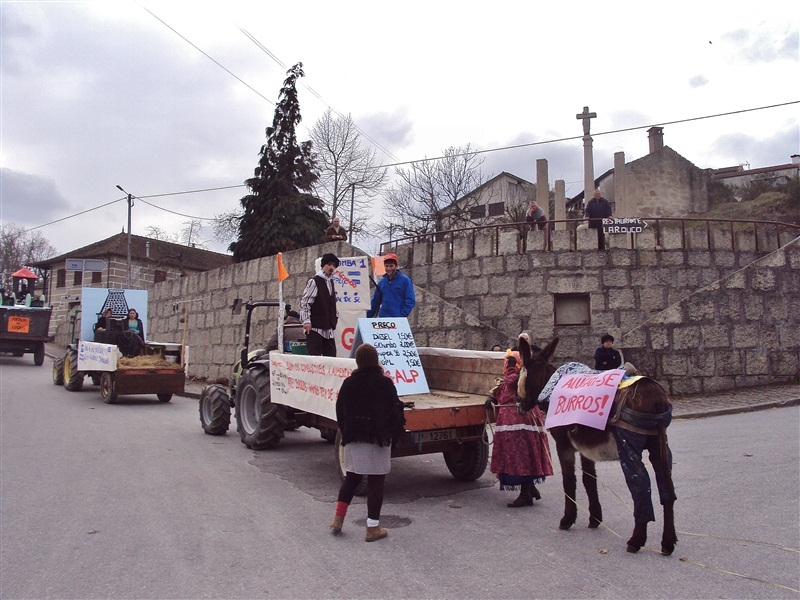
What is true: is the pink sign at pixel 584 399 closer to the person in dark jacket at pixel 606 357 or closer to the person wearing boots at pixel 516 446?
the person wearing boots at pixel 516 446

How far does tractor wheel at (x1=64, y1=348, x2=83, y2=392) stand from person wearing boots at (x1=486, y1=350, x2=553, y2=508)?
14425 mm

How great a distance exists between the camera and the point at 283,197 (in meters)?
28.3

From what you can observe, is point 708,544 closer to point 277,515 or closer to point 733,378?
point 277,515

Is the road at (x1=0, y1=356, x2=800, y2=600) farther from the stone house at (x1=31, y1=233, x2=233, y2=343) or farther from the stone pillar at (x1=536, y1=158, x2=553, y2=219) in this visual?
the stone house at (x1=31, y1=233, x2=233, y2=343)

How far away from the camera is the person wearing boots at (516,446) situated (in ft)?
20.2

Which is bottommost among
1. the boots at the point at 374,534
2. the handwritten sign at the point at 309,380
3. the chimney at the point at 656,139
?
the boots at the point at 374,534

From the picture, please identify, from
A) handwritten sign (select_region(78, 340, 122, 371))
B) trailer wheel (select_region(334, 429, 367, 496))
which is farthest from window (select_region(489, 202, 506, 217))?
trailer wheel (select_region(334, 429, 367, 496))

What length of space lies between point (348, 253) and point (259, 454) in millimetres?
8187

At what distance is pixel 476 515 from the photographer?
19.7ft

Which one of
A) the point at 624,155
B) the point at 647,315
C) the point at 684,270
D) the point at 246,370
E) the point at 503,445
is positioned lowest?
the point at 503,445

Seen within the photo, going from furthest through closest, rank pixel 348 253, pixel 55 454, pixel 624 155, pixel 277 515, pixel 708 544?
pixel 624 155, pixel 348 253, pixel 55 454, pixel 277 515, pixel 708 544

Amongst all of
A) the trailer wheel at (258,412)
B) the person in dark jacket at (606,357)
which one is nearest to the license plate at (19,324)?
the trailer wheel at (258,412)

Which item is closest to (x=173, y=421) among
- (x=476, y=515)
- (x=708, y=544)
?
(x=476, y=515)

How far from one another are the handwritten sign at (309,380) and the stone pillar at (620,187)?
26.1 metres
